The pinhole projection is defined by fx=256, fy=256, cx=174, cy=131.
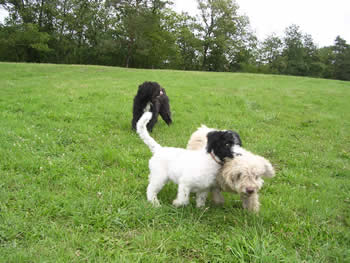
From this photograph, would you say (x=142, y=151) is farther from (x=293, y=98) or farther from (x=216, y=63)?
(x=216, y=63)

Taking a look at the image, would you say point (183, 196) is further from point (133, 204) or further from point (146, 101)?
point (146, 101)

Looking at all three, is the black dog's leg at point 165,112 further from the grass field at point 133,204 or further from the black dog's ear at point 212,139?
the black dog's ear at point 212,139

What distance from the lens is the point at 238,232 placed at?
10.2 ft

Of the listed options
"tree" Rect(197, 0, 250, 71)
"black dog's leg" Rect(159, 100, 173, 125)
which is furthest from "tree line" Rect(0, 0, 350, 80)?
"black dog's leg" Rect(159, 100, 173, 125)

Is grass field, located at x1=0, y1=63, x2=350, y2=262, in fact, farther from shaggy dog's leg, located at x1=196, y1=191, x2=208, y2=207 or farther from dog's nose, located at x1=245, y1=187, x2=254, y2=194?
dog's nose, located at x1=245, y1=187, x2=254, y2=194

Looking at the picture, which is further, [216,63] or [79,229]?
[216,63]

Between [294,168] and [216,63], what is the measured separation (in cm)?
5472

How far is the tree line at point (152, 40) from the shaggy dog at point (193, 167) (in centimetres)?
4079

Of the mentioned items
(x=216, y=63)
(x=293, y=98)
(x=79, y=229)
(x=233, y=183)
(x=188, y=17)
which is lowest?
(x=79, y=229)

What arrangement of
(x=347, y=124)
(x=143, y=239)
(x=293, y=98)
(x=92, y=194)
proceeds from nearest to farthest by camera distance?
(x=143, y=239)
(x=92, y=194)
(x=347, y=124)
(x=293, y=98)

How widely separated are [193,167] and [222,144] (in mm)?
511

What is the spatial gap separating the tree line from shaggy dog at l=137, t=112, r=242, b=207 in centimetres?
4079

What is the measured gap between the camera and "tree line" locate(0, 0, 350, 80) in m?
41.7

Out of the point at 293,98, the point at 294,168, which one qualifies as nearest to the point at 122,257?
the point at 294,168
